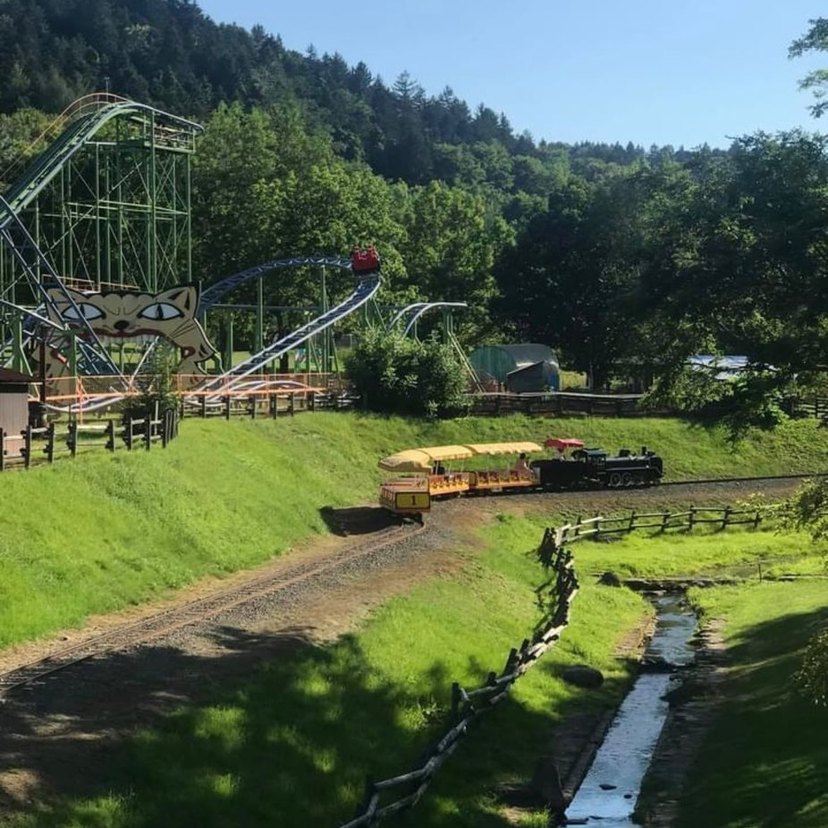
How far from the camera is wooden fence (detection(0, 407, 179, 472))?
91.8ft

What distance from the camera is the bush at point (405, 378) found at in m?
52.7

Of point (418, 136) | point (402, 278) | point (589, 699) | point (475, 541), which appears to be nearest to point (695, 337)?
point (589, 699)

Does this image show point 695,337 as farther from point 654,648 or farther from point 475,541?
point 475,541

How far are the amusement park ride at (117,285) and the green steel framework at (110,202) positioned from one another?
0.13m

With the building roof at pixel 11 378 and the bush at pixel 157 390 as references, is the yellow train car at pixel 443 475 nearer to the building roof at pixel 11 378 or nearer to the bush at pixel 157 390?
the bush at pixel 157 390

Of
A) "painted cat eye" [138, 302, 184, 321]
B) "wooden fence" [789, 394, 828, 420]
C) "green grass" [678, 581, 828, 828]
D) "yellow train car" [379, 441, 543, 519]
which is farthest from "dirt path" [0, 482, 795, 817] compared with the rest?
"wooden fence" [789, 394, 828, 420]

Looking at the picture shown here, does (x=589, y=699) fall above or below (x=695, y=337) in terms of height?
below

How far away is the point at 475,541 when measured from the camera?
3462 centimetres

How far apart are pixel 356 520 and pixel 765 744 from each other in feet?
68.7

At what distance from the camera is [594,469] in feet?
154

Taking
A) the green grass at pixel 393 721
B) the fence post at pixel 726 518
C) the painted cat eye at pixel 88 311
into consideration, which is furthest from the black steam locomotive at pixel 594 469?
the painted cat eye at pixel 88 311

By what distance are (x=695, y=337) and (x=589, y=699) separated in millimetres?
7823

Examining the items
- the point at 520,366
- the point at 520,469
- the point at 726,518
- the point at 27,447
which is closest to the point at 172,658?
the point at 27,447

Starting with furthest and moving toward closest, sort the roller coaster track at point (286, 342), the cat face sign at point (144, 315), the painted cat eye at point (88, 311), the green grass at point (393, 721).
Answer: the roller coaster track at point (286, 342)
the painted cat eye at point (88, 311)
the cat face sign at point (144, 315)
the green grass at point (393, 721)
